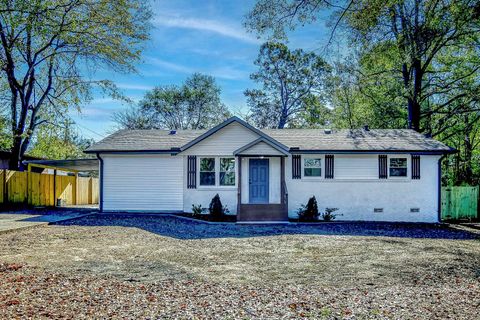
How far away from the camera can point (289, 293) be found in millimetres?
5434

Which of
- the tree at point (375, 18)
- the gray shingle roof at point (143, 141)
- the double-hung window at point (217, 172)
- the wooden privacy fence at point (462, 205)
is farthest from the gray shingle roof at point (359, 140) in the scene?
the tree at point (375, 18)

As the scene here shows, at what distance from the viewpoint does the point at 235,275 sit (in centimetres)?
661

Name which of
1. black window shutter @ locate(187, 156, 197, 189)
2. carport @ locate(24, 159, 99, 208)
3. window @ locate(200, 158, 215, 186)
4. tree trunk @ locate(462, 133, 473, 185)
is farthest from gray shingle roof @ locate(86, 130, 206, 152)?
tree trunk @ locate(462, 133, 473, 185)

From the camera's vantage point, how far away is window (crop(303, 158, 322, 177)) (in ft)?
54.8

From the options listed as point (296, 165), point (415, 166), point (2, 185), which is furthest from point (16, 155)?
point (415, 166)

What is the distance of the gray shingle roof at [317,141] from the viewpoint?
1664 centimetres

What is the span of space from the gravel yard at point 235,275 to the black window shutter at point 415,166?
15.7ft

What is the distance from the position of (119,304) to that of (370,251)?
615 centimetres

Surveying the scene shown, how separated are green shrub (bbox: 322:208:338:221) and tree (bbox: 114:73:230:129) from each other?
73.9 feet

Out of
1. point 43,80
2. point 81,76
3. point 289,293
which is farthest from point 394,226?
point 43,80

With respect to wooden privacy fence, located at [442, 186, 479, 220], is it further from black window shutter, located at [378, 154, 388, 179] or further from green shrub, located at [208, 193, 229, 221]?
green shrub, located at [208, 193, 229, 221]

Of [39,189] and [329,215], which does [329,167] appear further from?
[39,189]

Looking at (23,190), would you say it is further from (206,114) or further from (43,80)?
(206,114)

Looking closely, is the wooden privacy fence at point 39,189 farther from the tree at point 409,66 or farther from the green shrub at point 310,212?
the tree at point 409,66
